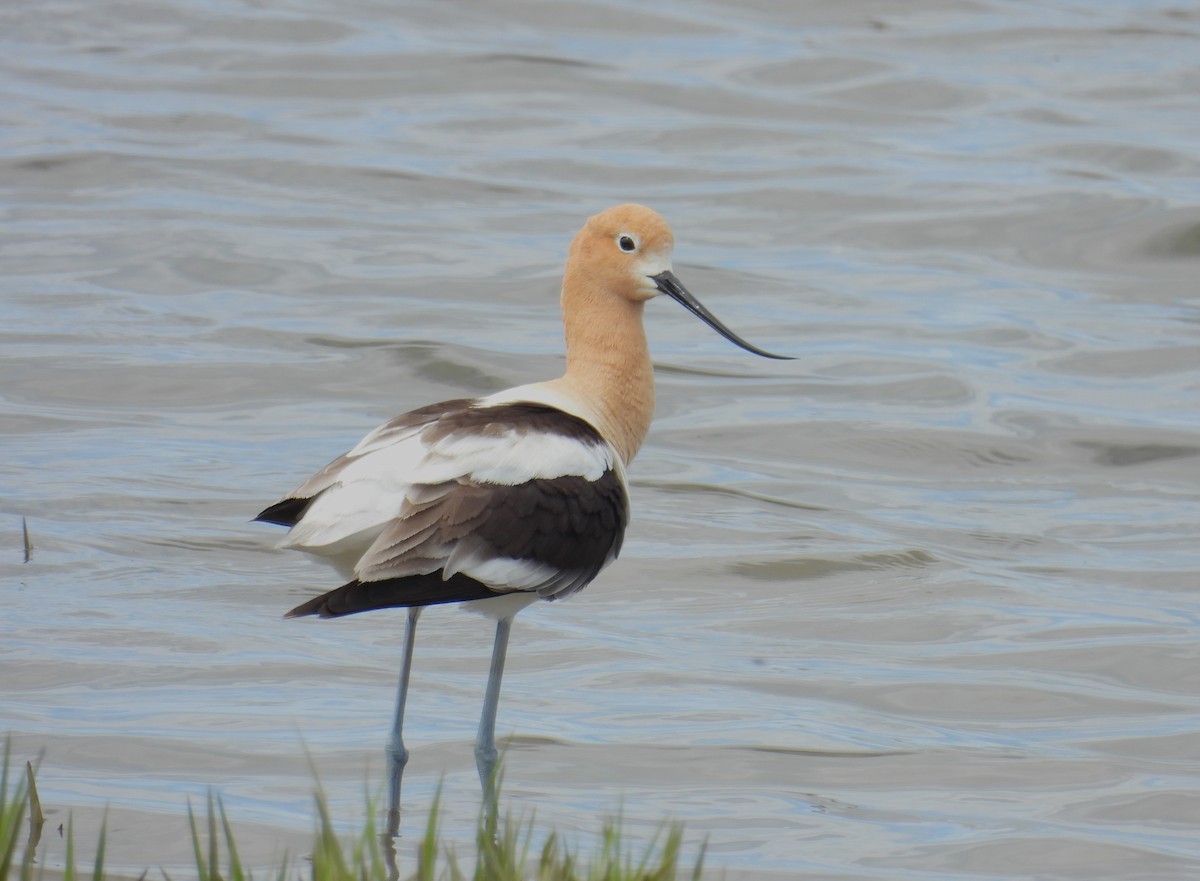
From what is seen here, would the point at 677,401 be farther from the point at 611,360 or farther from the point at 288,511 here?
the point at 288,511

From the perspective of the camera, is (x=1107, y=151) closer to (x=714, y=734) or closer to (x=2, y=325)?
(x=2, y=325)

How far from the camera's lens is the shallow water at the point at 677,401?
6754mm

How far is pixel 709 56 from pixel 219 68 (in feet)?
15.8

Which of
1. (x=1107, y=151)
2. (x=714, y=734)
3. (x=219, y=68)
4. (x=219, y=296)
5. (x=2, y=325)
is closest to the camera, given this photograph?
(x=714, y=734)

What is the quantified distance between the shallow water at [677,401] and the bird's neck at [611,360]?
1179 millimetres

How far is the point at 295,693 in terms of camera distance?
7301 millimetres

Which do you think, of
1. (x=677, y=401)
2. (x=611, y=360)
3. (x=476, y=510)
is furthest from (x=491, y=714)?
(x=677, y=401)

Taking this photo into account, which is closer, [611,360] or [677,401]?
[611,360]

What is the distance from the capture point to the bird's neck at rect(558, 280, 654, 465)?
659 cm

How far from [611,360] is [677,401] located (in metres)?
5.67

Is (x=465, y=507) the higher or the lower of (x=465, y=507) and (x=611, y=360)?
the lower

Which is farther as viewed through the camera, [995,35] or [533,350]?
[995,35]

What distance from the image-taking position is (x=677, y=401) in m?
12.3

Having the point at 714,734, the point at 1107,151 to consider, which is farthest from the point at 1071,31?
the point at 714,734
